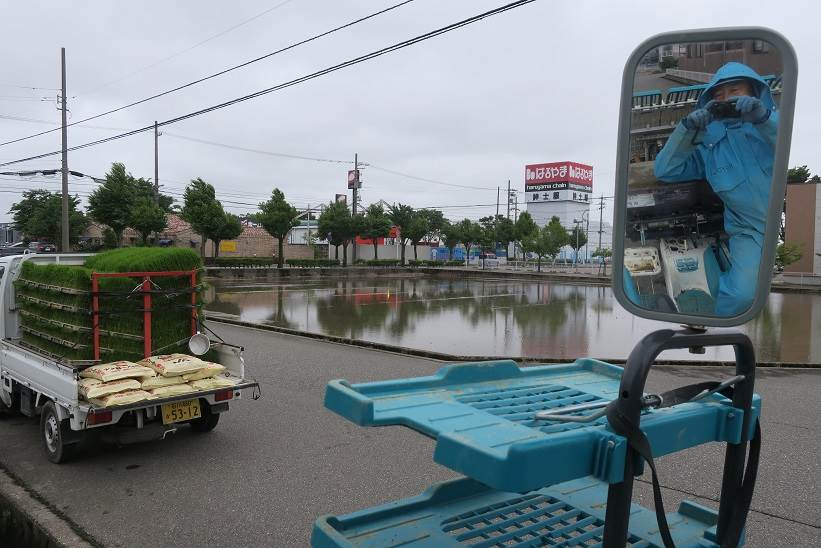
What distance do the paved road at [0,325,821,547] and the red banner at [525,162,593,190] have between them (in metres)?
94.6

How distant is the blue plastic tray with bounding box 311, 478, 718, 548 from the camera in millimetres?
2031

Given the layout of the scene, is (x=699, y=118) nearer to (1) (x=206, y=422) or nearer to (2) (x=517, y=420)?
Result: (2) (x=517, y=420)

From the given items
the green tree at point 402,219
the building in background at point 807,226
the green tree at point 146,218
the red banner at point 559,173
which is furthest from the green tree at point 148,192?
the red banner at point 559,173

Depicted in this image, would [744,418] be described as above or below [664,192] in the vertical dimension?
below

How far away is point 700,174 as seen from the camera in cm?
158

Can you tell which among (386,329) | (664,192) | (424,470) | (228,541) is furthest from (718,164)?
(386,329)

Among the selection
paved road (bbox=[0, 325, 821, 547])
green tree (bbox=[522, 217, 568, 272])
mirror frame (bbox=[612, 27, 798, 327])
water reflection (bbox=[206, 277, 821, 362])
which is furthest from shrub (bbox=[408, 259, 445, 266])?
mirror frame (bbox=[612, 27, 798, 327])

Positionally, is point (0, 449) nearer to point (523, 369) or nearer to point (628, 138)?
point (523, 369)

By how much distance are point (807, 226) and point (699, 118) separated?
139ft

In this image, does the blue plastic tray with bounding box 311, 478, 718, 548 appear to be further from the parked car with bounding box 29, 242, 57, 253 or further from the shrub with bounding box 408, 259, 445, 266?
the parked car with bounding box 29, 242, 57, 253

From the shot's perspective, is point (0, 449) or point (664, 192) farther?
point (0, 449)

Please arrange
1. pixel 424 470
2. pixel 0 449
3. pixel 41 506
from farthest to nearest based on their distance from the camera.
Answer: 1. pixel 0 449
2. pixel 424 470
3. pixel 41 506

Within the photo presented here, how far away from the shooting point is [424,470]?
4.76 m

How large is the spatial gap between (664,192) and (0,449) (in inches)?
241
